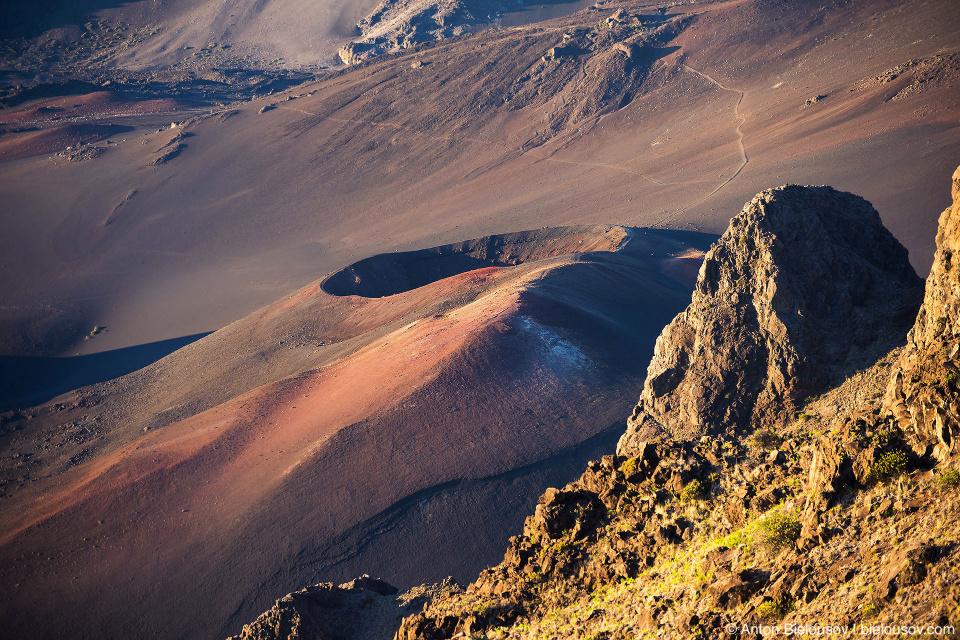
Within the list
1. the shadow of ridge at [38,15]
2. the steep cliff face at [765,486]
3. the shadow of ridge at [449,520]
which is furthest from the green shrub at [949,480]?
the shadow of ridge at [38,15]

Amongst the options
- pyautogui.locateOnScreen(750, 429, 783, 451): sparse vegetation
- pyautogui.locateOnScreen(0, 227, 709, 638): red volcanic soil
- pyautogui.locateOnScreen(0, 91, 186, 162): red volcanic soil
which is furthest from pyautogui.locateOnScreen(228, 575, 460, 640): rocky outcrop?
pyautogui.locateOnScreen(0, 91, 186, 162): red volcanic soil

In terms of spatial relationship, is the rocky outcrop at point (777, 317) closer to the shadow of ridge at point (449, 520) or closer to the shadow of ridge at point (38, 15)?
the shadow of ridge at point (449, 520)

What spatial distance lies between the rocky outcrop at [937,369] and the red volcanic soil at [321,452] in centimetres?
1298

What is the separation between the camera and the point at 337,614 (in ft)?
42.3

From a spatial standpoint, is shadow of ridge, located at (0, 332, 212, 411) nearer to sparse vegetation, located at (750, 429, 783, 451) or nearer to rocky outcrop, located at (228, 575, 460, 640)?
rocky outcrop, located at (228, 575, 460, 640)

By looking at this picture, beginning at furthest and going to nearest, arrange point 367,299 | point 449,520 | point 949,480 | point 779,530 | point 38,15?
point 38,15 < point 367,299 < point 449,520 < point 779,530 < point 949,480

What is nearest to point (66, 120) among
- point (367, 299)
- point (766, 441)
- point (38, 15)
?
point (38, 15)

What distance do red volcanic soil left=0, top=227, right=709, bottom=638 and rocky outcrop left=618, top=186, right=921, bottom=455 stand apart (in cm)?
868

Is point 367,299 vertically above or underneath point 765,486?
above

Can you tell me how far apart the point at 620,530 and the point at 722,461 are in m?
1.85

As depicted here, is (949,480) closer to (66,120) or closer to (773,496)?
(773,496)

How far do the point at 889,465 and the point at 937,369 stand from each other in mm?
1195

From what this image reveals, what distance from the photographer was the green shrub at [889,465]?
6688 mm

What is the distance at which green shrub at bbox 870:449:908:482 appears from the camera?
669 cm
